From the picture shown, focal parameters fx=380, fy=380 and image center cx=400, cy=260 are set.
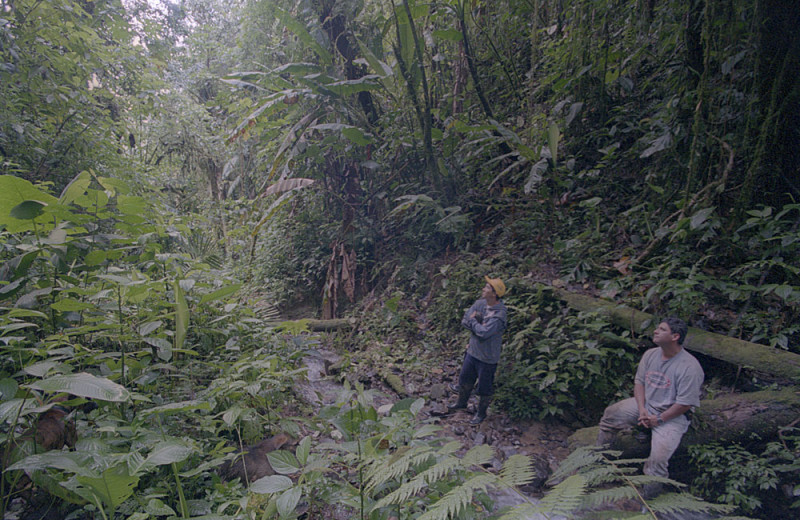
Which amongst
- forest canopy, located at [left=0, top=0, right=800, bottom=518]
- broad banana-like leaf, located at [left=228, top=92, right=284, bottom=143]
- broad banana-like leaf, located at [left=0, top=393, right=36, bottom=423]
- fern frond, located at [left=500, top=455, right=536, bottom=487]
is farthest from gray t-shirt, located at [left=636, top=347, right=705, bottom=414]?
broad banana-like leaf, located at [left=228, top=92, right=284, bottom=143]

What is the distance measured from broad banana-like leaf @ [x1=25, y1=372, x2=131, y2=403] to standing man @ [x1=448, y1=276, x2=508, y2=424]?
3625 mm

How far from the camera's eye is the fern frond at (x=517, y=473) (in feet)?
3.87

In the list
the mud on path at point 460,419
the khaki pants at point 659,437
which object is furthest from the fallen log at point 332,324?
the khaki pants at point 659,437

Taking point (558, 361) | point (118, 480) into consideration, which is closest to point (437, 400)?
point (558, 361)

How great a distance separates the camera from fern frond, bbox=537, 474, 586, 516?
970mm

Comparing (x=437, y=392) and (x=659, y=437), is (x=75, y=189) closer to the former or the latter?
(x=437, y=392)

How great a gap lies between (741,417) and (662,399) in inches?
25.1

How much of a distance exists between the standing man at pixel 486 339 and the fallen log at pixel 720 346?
1.13 m

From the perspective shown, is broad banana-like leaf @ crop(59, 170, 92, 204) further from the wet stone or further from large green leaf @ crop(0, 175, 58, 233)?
the wet stone

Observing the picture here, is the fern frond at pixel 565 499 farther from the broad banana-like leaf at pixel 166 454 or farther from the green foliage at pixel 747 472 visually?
the green foliage at pixel 747 472

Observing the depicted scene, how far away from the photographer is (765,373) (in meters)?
3.51

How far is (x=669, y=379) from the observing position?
3.41m

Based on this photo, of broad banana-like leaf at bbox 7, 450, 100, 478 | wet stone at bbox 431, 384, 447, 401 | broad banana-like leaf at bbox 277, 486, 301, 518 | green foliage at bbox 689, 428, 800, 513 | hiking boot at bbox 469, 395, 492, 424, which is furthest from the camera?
wet stone at bbox 431, 384, 447, 401

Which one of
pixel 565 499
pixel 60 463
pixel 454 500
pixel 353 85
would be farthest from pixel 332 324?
pixel 565 499
